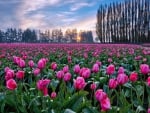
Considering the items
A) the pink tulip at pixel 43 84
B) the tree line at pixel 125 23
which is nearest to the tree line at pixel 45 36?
the tree line at pixel 125 23

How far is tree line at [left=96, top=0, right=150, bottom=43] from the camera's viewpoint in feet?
160

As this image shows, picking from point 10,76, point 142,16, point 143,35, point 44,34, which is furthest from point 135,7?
point 10,76

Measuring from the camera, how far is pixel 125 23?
5169 cm

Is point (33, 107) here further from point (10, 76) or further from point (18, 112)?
point (10, 76)

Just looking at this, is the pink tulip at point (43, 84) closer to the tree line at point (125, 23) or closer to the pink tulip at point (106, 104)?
the pink tulip at point (106, 104)

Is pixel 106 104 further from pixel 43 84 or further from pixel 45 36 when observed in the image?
pixel 45 36

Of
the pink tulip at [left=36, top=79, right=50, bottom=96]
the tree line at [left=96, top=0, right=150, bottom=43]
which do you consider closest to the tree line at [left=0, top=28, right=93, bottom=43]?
the tree line at [left=96, top=0, right=150, bottom=43]

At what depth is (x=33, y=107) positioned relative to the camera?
2.59 meters

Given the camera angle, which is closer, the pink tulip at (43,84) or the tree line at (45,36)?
the pink tulip at (43,84)

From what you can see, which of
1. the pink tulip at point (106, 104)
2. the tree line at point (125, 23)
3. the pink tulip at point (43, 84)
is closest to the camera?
the pink tulip at point (106, 104)

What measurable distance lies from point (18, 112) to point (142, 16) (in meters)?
48.3

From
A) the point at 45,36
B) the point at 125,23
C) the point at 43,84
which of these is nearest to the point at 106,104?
the point at 43,84

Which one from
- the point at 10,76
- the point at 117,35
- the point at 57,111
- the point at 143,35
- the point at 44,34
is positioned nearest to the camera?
the point at 57,111

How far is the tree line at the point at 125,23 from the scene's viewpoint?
4866 centimetres
